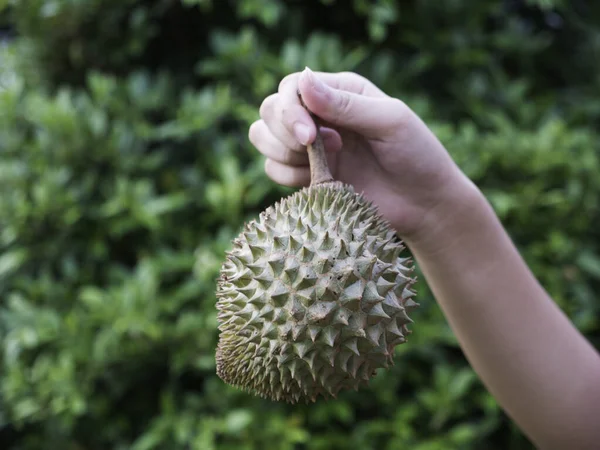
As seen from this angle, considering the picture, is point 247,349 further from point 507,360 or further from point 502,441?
point 502,441

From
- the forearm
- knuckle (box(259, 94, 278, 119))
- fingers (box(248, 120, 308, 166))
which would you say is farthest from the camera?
the forearm

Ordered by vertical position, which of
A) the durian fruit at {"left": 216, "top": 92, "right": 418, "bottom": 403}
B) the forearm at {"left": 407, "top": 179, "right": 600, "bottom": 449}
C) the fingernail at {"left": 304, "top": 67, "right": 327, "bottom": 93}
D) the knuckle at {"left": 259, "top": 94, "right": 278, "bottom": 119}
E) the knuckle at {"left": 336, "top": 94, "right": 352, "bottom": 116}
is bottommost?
the durian fruit at {"left": 216, "top": 92, "right": 418, "bottom": 403}

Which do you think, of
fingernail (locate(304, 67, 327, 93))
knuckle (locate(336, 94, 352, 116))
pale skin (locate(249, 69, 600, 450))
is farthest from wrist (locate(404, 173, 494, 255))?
fingernail (locate(304, 67, 327, 93))

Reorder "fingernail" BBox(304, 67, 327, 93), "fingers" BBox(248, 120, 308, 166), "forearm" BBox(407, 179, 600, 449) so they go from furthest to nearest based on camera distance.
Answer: "forearm" BBox(407, 179, 600, 449)
"fingers" BBox(248, 120, 308, 166)
"fingernail" BBox(304, 67, 327, 93)

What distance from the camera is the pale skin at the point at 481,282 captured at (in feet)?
6.04

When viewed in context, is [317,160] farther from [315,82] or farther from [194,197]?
[194,197]

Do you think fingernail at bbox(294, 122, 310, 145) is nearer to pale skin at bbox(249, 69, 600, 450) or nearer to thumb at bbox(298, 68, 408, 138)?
thumb at bbox(298, 68, 408, 138)

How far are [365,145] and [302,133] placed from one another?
0.37m

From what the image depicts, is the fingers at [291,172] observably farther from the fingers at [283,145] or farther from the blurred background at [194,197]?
the blurred background at [194,197]

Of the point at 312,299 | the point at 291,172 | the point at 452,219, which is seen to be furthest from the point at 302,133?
the point at 452,219

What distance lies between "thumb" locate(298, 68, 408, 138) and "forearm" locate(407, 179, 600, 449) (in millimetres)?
387

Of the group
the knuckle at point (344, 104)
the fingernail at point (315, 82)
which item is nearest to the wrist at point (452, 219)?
the knuckle at point (344, 104)

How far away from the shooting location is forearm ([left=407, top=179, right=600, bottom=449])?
1.90 meters

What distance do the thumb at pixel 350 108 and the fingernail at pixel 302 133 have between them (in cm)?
5
